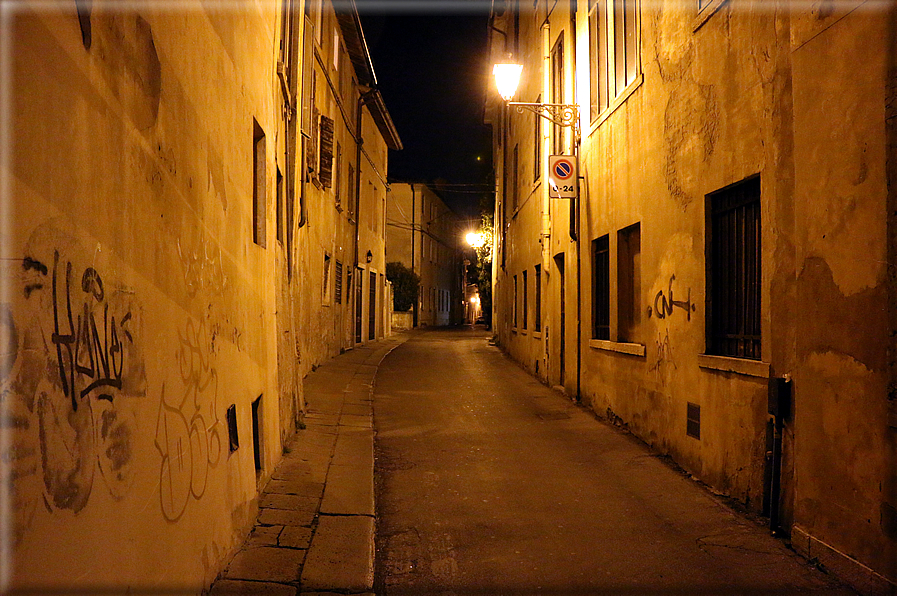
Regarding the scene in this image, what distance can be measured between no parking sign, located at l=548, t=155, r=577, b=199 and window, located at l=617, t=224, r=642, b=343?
2.05m

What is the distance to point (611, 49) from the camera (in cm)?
995

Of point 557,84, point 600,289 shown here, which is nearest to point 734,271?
point 600,289

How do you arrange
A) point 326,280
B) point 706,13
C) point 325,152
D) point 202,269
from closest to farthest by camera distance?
point 202,269, point 706,13, point 325,152, point 326,280

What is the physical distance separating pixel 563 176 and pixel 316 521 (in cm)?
756

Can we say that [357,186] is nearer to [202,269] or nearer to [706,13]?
[706,13]

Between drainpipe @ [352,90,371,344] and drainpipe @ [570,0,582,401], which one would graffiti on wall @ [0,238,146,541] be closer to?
drainpipe @ [570,0,582,401]

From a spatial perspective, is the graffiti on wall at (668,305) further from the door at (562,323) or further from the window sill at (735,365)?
the door at (562,323)

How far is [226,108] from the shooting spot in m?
4.58

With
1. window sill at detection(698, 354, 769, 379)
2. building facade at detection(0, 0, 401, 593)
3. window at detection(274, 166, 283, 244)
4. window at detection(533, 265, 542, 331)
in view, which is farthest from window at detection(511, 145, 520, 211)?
building facade at detection(0, 0, 401, 593)

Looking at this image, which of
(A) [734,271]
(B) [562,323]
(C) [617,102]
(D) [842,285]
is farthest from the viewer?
(B) [562,323]

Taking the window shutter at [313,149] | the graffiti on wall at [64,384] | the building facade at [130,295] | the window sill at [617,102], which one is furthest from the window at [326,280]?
the graffiti on wall at [64,384]

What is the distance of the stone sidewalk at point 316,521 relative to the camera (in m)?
4.21

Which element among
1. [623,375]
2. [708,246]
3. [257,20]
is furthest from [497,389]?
[257,20]

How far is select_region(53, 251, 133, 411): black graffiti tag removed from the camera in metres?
2.09
